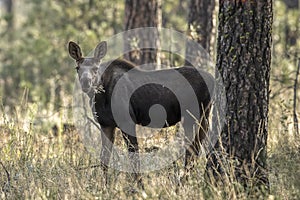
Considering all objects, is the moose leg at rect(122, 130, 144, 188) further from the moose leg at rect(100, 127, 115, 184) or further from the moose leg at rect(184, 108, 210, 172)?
the moose leg at rect(184, 108, 210, 172)

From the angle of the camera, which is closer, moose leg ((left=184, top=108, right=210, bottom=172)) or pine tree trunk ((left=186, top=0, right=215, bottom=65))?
moose leg ((left=184, top=108, right=210, bottom=172))

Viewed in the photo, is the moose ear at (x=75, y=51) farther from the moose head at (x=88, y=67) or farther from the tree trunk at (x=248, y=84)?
the tree trunk at (x=248, y=84)

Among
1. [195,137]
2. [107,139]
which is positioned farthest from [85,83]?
[195,137]

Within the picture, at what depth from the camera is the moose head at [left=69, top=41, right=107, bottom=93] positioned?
7652 millimetres

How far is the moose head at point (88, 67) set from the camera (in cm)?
765

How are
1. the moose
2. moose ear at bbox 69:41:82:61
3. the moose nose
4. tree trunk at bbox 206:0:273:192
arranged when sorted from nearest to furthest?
tree trunk at bbox 206:0:273:192
the moose nose
moose ear at bbox 69:41:82:61
the moose

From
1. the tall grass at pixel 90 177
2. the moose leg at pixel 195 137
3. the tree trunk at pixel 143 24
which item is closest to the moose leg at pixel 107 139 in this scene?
the tall grass at pixel 90 177

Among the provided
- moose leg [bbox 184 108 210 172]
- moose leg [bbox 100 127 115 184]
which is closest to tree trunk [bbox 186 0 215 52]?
moose leg [bbox 184 108 210 172]

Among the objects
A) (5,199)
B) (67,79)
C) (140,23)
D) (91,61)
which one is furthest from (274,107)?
(67,79)

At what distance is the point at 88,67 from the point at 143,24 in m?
4.30

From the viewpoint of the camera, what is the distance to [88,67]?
779 centimetres

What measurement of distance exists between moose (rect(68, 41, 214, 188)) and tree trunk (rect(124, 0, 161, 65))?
10.9 feet

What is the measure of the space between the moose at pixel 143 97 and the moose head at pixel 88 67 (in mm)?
13

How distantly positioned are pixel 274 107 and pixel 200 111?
3.14 metres
